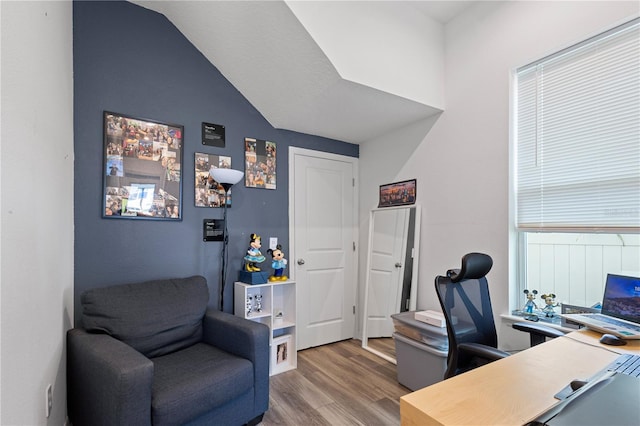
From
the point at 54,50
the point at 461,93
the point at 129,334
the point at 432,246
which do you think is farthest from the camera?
the point at 432,246

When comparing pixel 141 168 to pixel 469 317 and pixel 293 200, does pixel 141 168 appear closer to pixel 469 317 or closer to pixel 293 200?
pixel 293 200

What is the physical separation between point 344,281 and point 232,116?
216 centimetres

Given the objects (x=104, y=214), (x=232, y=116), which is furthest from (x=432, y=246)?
(x=104, y=214)

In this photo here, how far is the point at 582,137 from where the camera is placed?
1.98 metres

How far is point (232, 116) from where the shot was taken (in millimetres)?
2949

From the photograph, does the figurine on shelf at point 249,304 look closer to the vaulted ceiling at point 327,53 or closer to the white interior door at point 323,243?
the white interior door at point 323,243

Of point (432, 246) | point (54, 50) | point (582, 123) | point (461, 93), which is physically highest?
point (461, 93)

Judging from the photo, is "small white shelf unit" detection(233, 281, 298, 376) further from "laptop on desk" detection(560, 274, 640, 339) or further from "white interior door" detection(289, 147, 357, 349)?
"laptop on desk" detection(560, 274, 640, 339)

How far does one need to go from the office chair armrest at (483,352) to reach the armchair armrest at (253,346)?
3.90 feet

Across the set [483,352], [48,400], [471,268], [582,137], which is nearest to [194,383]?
[48,400]

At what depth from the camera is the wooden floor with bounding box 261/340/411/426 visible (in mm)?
2098

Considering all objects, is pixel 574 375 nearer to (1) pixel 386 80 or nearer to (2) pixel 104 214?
(1) pixel 386 80

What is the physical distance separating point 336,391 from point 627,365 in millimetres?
1845

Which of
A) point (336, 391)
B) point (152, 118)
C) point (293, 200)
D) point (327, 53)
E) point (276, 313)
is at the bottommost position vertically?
point (336, 391)
